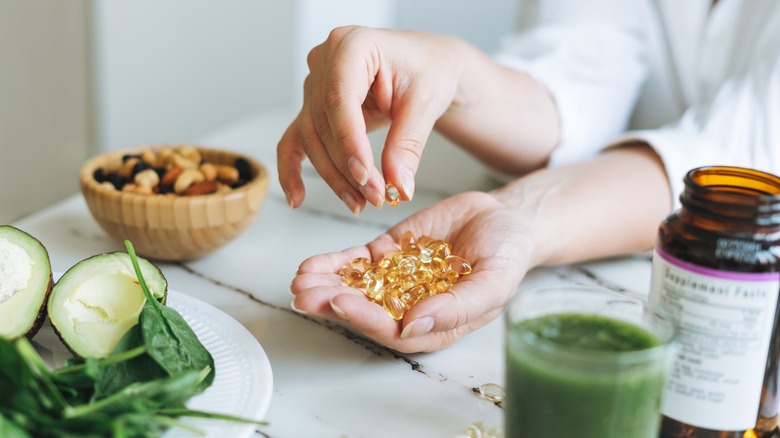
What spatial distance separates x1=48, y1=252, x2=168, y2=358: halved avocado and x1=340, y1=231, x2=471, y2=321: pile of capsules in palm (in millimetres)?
191

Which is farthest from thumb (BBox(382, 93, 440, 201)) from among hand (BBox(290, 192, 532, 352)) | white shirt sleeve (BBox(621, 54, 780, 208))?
white shirt sleeve (BBox(621, 54, 780, 208))

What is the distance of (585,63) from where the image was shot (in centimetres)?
136

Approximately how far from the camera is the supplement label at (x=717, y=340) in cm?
56

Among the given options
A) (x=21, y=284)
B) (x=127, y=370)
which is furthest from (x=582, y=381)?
(x=21, y=284)

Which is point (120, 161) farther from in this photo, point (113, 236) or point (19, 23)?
point (19, 23)

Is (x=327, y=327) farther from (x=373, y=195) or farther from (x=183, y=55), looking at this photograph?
(x=183, y=55)

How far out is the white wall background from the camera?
2139 millimetres

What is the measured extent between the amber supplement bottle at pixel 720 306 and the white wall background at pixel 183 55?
65.1 inches

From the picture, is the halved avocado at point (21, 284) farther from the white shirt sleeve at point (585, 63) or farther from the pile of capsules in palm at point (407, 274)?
the white shirt sleeve at point (585, 63)

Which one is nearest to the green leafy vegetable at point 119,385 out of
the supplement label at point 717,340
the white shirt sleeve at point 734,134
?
the supplement label at point 717,340

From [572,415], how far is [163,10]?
1911 mm

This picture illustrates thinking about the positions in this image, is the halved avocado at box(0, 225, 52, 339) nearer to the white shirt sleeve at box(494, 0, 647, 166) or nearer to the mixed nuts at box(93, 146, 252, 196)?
the mixed nuts at box(93, 146, 252, 196)

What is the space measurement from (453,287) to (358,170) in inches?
5.6

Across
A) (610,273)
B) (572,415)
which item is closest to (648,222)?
(610,273)
